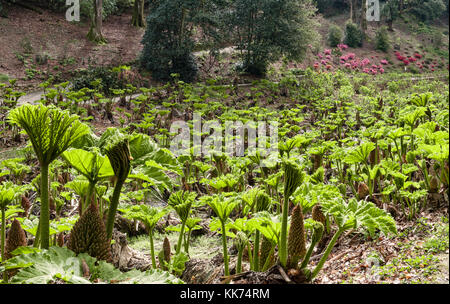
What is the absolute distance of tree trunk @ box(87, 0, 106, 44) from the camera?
17850 millimetres

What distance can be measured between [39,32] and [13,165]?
1800 centimetres

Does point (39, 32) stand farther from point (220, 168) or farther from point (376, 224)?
point (376, 224)

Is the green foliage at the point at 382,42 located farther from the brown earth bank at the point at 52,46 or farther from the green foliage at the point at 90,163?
the green foliage at the point at 90,163

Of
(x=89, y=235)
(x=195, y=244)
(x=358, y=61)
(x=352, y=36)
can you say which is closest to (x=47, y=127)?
(x=89, y=235)

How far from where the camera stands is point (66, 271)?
1.25 metres

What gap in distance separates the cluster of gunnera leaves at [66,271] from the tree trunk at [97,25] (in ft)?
62.8

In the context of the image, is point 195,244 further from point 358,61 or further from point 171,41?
point 358,61

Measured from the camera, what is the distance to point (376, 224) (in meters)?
1.79

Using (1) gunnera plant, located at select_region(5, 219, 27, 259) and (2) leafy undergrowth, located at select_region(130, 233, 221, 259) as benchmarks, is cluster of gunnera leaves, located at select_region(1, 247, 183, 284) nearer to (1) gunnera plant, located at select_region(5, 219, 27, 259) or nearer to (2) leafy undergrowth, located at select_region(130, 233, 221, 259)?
(1) gunnera plant, located at select_region(5, 219, 27, 259)

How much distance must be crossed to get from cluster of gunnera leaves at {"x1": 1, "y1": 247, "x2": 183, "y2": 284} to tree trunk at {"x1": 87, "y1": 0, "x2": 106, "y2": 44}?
754 inches

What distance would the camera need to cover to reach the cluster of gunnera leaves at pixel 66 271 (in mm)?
1194

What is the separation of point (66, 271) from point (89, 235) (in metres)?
0.20

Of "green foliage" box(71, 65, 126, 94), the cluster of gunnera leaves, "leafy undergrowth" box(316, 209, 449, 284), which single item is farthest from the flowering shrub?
the cluster of gunnera leaves
